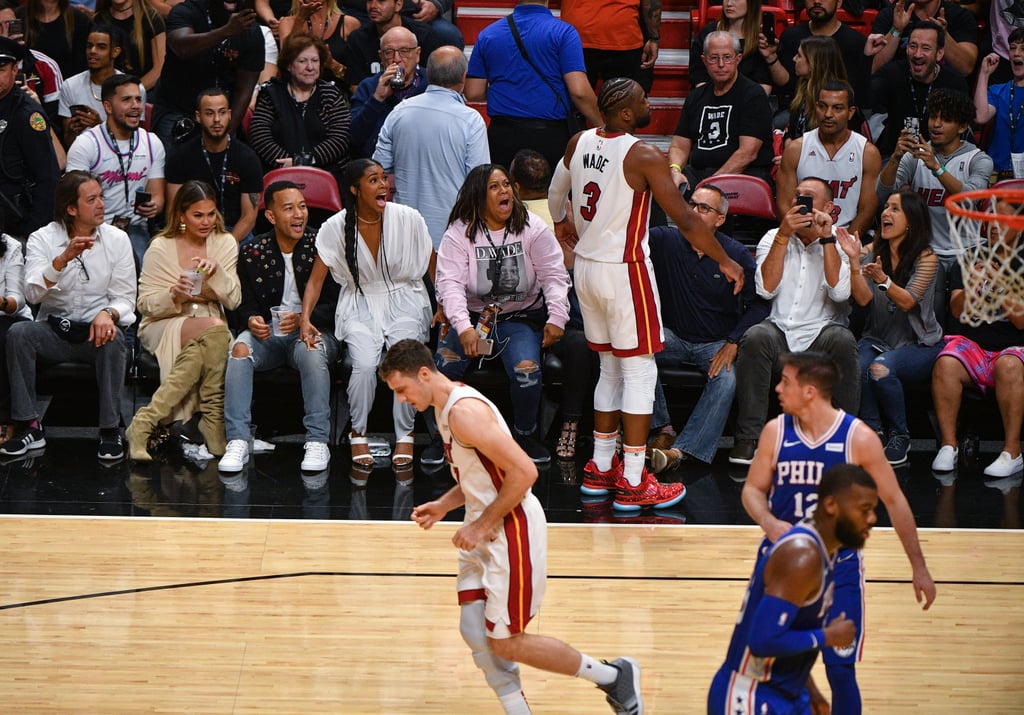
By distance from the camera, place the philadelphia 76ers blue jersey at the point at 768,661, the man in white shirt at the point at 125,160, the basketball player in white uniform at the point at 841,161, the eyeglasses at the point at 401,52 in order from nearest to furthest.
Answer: the philadelphia 76ers blue jersey at the point at 768,661 → the basketball player in white uniform at the point at 841,161 → the man in white shirt at the point at 125,160 → the eyeglasses at the point at 401,52

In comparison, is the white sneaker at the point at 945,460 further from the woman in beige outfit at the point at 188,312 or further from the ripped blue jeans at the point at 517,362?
the woman in beige outfit at the point at 188,312

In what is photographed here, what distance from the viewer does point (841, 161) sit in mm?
8344

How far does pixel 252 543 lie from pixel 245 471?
1055 millimetres

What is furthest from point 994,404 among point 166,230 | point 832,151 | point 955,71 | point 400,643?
point 166,230

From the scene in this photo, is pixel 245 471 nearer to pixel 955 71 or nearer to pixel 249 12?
pixel 249 12

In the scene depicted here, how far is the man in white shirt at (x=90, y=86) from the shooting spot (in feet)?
29.2

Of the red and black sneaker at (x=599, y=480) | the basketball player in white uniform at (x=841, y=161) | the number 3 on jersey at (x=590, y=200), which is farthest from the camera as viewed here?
the basketball player in white uniform at (x=841, y=161)

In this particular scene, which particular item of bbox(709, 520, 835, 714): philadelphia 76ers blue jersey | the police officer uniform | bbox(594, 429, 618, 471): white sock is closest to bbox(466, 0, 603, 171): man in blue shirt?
bbox(594, 429, 618, 471): white sock

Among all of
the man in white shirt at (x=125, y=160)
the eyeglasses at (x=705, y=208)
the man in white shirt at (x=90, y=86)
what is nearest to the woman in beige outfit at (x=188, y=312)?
the man in white shirt at (x=125, y=160)

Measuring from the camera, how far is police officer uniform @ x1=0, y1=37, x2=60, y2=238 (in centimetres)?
838

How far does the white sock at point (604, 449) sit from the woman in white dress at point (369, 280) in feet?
3.48

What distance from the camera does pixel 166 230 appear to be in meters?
7.97

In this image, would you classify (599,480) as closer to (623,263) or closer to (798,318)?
(623,263)

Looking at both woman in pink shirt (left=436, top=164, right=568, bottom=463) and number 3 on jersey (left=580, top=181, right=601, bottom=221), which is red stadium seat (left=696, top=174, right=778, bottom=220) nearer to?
woman in pink shirt (left=436, top=164, right=568, bottom=463)
